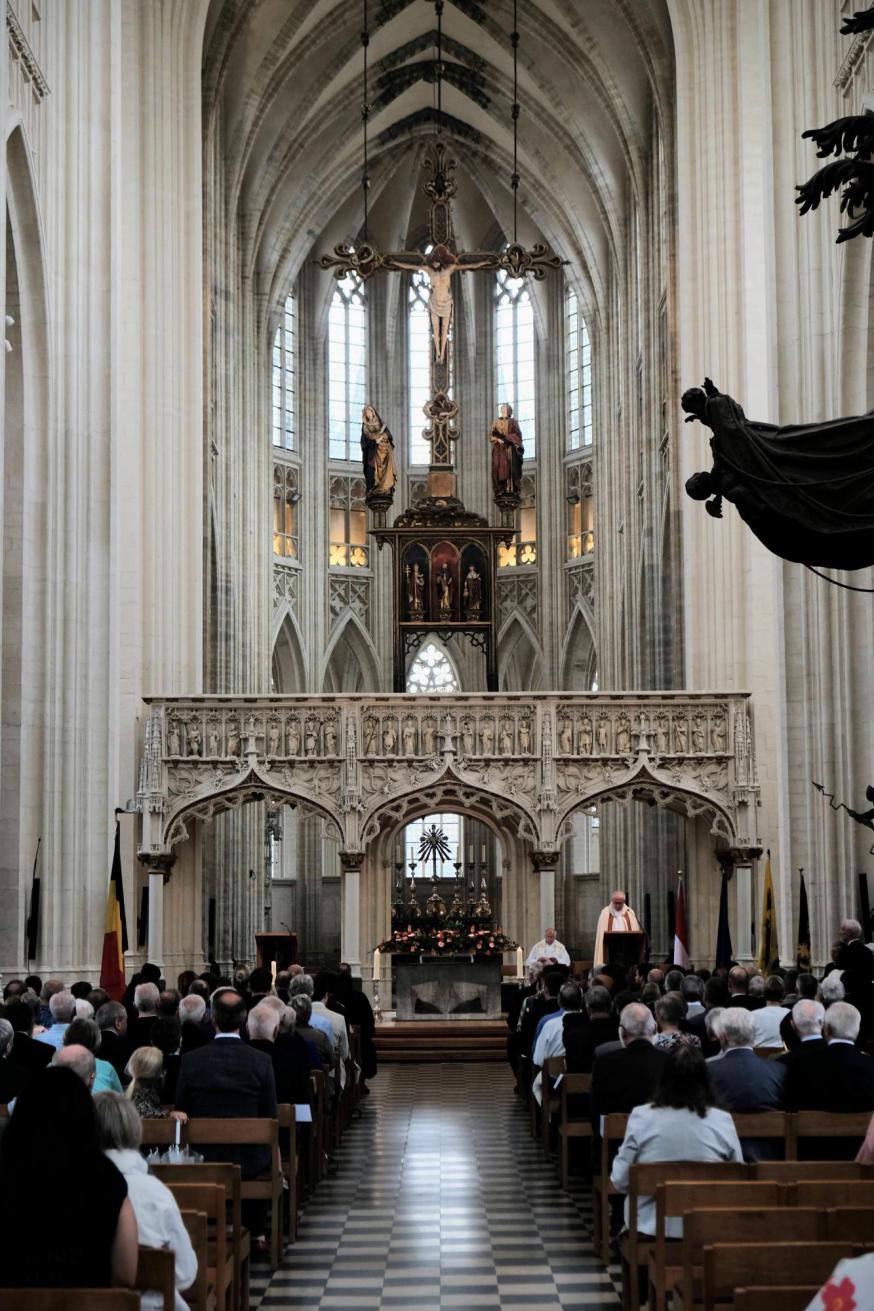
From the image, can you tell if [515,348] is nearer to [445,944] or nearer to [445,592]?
[445,592]

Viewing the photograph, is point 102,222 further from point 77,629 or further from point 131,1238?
point 131,1238

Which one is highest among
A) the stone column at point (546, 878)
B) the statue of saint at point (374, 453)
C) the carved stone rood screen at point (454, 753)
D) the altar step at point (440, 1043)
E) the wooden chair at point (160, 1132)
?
the statue of saint at point (374, 453)

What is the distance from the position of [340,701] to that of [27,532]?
6.50m

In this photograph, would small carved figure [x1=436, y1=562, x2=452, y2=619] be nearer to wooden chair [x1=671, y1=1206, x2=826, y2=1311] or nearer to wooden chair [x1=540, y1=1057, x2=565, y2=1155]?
wooden chair [x1=540, y1=1057, x2=565, y2=1155]

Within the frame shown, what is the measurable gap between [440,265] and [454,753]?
34.7 ft

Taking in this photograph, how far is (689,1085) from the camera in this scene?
820 centimetres

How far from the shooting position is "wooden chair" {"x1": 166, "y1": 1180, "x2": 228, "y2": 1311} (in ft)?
24.0

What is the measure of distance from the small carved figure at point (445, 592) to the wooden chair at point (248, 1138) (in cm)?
2309

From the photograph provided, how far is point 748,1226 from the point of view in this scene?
20.1 feet

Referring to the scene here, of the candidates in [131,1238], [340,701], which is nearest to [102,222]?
[340,701]

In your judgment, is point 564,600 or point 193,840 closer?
point 193,840

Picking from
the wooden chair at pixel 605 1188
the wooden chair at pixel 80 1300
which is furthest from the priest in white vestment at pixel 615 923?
the wooden chair at pixel 80 1300

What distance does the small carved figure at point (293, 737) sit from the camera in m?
26.2

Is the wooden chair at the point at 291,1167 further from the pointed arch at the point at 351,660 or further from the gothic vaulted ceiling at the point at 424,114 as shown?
the pointed arch at the point at 351,660
